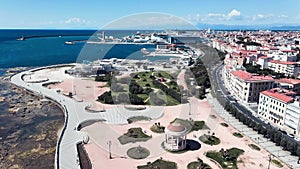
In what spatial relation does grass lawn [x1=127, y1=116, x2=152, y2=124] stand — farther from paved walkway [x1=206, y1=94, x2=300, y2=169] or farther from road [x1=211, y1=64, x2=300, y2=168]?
road [x1=211, y1=64, x2=300, y2=168]

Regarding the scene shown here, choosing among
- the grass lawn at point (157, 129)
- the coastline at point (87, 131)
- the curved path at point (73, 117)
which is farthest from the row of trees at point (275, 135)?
the curved path at point (73, 117)

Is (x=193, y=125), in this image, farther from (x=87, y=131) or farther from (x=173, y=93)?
(x=87, y=131)

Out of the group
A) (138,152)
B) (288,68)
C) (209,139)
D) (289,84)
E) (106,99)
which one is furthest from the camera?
(288,68)

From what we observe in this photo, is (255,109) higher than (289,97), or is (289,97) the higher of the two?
(289,97)

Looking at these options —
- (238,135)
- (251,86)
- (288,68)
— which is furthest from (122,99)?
(288,68)

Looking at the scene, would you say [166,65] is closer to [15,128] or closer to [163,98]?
[163,98]

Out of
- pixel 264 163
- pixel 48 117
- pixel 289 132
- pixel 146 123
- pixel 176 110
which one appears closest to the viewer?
pixel 264 163

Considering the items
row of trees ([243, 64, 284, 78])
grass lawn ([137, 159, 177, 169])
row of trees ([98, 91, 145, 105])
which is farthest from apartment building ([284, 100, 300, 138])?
row of trees ([243, 64, 284, 78])

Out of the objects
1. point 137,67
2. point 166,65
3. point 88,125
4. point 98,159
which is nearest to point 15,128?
point 88,125
